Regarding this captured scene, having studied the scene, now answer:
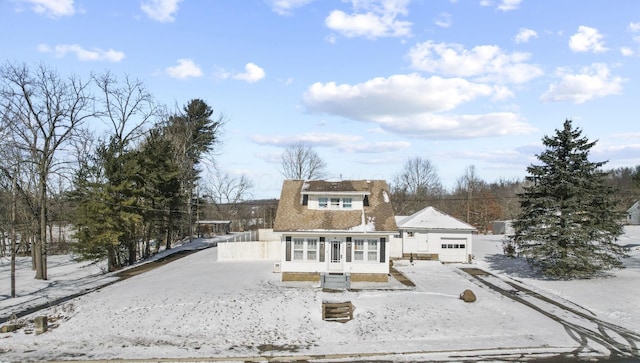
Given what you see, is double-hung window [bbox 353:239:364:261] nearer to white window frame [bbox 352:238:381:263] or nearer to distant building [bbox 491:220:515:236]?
white window frame [bbox 352:238:381:263]

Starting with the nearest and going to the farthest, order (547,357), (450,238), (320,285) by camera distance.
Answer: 1. (547,357)
2. (320,285)
3. (450,238)

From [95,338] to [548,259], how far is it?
27459mm

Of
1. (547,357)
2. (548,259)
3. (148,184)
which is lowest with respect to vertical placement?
(547,357)

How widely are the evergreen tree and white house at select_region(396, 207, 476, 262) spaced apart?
832cm

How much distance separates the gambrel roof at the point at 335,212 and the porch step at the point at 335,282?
3.41 meters

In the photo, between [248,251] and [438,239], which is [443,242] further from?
[248,251]

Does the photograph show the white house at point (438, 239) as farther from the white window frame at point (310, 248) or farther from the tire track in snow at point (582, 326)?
the white window frame at point (310, 248)

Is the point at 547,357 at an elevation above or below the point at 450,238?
below

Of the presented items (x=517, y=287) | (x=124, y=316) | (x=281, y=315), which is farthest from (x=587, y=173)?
(x=124, y=316)

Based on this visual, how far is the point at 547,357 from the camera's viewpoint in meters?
16.2

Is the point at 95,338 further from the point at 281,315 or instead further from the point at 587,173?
the point at 587,173

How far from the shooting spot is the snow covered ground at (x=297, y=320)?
1703cm

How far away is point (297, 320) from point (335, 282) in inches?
232

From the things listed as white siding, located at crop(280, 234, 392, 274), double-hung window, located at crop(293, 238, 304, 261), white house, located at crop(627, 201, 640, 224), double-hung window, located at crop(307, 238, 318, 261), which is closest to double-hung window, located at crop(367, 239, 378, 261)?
white siding, located at crop(280, 234, 392, 274)
